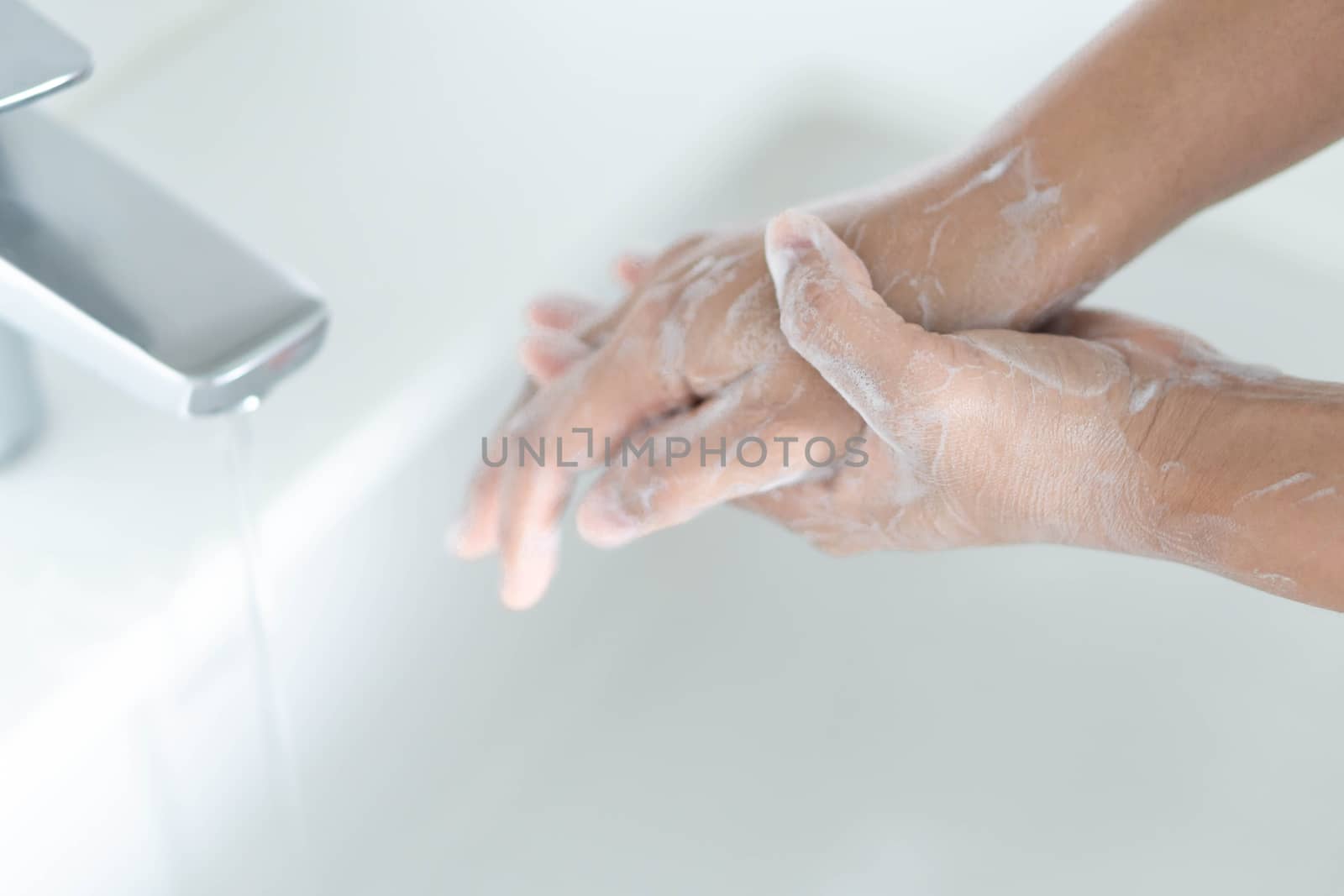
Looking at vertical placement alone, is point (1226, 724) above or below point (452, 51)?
Answer: below

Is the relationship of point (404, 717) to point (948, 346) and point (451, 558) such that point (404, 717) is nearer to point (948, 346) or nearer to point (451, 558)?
point (451, 558)

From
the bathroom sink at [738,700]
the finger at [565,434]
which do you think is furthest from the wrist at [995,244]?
the bathroom sink at [738,700]

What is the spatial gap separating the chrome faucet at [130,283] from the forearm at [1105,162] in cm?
28

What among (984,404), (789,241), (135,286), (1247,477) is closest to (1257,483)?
(1247,477)

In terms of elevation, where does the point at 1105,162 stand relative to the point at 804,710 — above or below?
above

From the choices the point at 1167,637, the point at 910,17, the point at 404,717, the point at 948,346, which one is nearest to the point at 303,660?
the point at 404,717

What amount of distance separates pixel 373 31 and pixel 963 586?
0.55m

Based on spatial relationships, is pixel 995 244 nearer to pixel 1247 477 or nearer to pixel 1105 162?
pixel 1105 162

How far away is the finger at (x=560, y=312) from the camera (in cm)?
74

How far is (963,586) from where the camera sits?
98 cm

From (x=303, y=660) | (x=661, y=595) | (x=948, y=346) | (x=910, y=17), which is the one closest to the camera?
(x=948, y=346)

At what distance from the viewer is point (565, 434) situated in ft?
2.22

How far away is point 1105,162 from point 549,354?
0.28 meters

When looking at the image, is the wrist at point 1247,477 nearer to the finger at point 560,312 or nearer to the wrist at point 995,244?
the wrist at point 995,244
